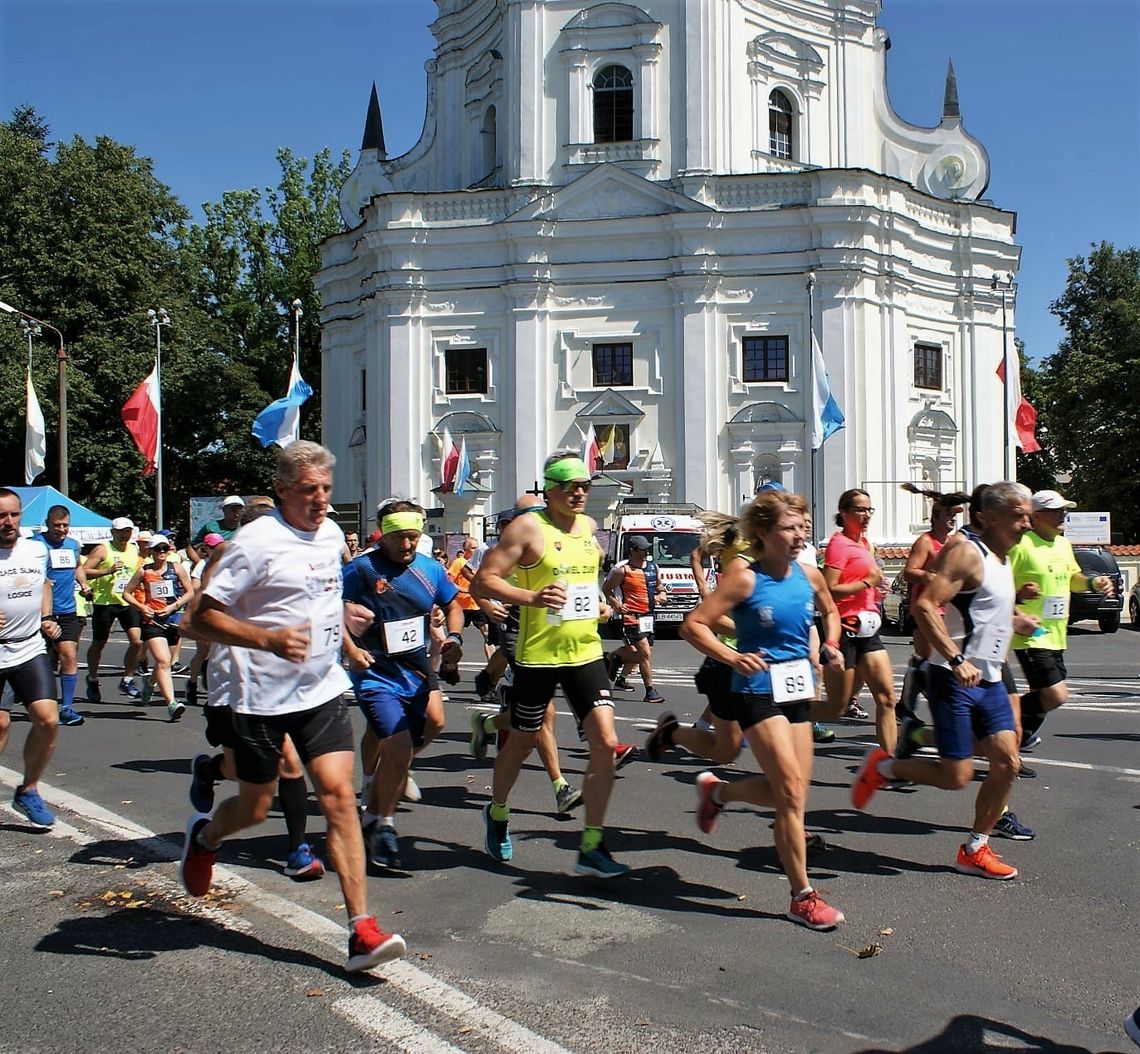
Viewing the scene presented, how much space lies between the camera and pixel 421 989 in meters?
4.61

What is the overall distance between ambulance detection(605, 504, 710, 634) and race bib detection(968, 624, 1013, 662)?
18319 mm

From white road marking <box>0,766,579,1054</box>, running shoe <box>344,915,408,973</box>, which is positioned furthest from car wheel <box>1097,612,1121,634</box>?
running shoe <box>344,915,408,973</box>

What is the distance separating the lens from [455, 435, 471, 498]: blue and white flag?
4056 centimetres

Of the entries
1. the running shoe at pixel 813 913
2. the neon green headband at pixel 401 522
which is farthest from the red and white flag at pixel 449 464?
the running shoe at pixel 813 913

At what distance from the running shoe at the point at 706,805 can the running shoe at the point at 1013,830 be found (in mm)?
1741

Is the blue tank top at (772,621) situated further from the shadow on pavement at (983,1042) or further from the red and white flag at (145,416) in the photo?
the red and white flag at (145,416)

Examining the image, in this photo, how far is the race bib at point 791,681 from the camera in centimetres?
563

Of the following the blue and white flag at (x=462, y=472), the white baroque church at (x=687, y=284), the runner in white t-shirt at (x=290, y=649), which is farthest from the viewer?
the white baroque church at (x=687, y=284)

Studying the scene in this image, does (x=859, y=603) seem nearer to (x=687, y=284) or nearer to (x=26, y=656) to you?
(x=26, y=656)

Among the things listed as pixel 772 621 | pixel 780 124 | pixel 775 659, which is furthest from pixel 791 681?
pixel 780 124

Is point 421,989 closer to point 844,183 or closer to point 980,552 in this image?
point 980,552

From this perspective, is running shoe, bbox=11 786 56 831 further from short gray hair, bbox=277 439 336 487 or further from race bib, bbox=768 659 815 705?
race bib, bbox=768 659 815 705

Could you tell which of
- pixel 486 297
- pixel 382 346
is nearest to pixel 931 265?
pixel 486 297

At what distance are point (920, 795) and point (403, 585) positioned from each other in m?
3.58
